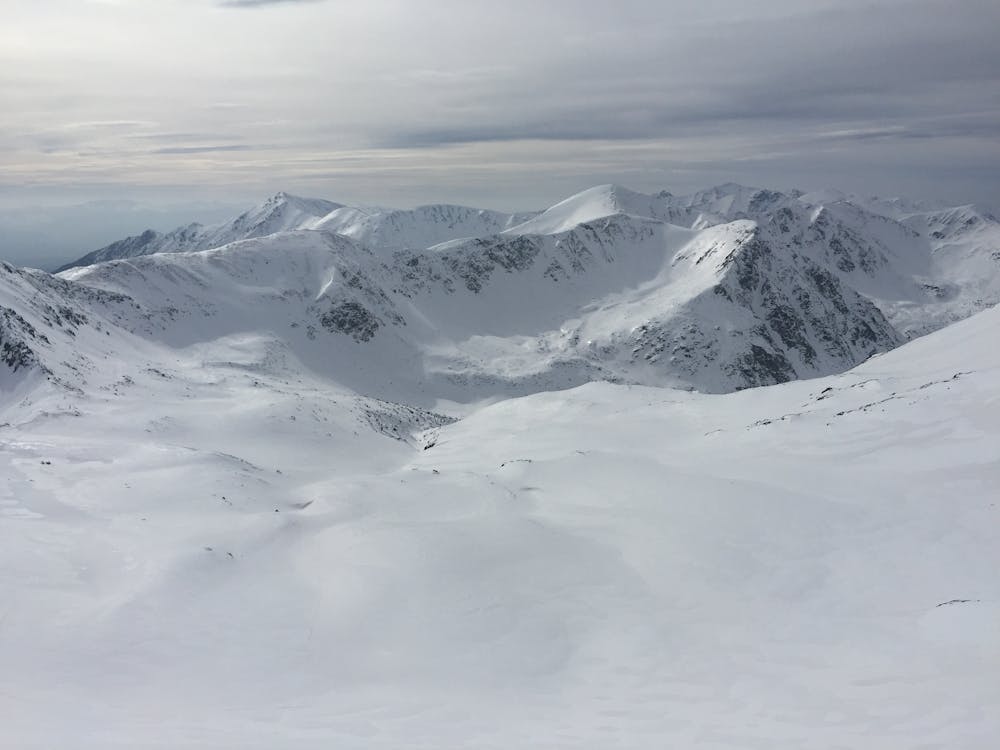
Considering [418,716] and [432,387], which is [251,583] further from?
[432,387]

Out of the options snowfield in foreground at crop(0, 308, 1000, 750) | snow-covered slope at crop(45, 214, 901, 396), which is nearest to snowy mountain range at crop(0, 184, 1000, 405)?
snow-covered slope at crop(45, 214, 901, 396)

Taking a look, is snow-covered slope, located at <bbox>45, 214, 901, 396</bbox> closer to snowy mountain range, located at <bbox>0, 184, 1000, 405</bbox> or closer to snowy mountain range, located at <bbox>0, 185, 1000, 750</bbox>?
snowy mountain range, located at <bbox>0, 184, 1000, 405</bbox>

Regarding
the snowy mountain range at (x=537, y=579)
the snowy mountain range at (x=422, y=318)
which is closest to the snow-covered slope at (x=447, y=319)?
the snowy mountain range at (x=422, y=318)

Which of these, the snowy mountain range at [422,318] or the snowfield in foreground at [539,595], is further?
the snowy mountain range at [422,318]

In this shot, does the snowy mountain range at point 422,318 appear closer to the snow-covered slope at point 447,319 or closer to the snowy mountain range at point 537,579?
the snow-covered slope at point 447,319

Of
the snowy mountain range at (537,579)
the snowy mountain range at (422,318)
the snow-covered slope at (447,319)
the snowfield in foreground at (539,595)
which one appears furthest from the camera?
the snow-covered slope at (447,319)

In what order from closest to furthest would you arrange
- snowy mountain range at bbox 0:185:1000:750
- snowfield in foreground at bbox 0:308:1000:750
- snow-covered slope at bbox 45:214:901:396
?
snowfield in foreground at bbox 0:308:1000:750, snowy mountain range at bbox 0:185:1000:750, snow-covered slope at bbox 45:214:901:396

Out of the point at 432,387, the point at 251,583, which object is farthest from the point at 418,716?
the point at 432,387

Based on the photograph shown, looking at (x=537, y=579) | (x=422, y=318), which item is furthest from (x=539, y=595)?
(x=422, y=318)
